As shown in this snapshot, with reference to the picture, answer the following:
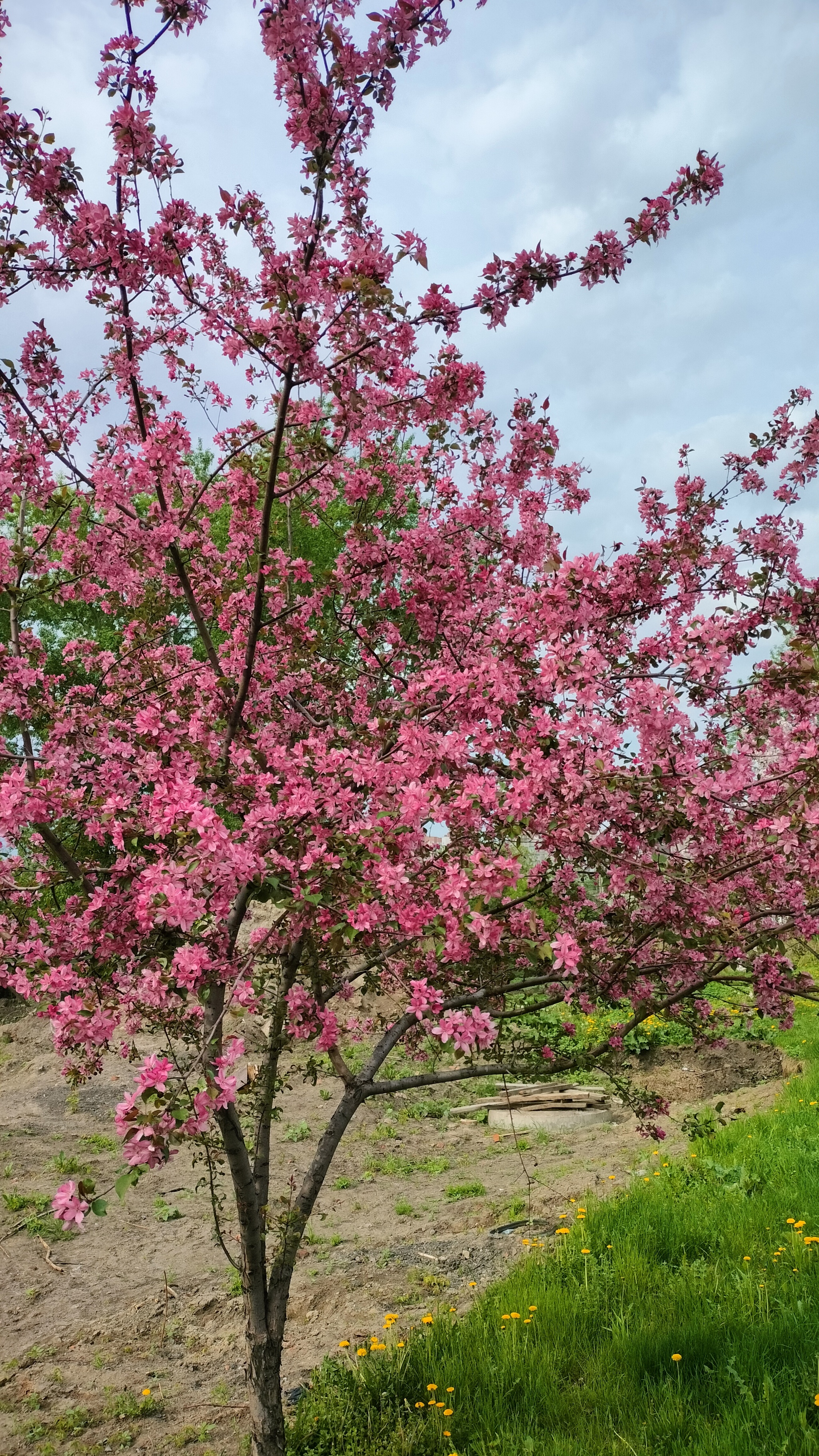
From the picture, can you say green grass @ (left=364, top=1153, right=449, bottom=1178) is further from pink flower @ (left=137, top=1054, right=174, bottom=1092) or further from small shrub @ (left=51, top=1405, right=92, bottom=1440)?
Answer: pink flower @ (left=137, top=1054, right=174, bottom=1092)

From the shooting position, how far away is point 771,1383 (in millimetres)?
3773

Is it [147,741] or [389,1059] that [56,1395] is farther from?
[389,1059]

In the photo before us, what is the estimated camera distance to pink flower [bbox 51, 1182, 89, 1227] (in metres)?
2.52

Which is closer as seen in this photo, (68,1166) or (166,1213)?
(166,1213)

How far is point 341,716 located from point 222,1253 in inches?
187

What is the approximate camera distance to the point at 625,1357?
418 centimetres

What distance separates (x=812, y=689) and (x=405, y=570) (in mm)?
2078

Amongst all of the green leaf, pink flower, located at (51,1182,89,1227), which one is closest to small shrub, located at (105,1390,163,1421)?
pink flower, located at (51,1182,89,1227)

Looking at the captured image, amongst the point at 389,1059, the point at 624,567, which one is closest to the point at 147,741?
the point at 624,567

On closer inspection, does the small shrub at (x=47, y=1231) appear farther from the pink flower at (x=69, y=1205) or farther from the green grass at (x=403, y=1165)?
the pink flower at (x=69, y=1205)

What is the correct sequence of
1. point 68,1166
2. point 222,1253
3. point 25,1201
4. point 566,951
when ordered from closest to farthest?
point 566,951, point 222,1253, point 25,1201, point 68,1166

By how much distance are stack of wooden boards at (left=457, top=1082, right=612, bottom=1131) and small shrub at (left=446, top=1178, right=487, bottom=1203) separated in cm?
184

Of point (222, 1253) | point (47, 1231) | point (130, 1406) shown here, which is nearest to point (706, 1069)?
point (222, 1253)

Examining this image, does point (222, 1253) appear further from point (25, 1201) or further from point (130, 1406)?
Result: point (25, 1201)
